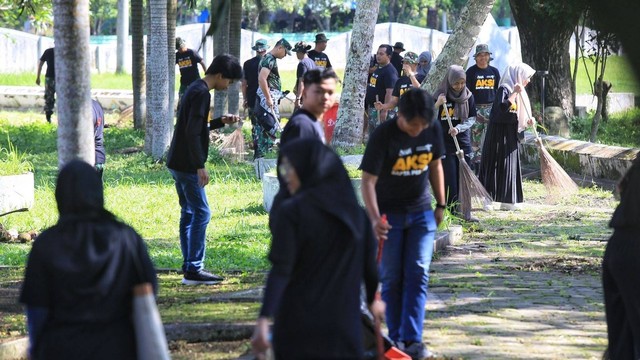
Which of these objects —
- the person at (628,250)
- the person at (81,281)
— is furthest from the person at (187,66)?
the person at (81,281)

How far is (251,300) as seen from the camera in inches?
322

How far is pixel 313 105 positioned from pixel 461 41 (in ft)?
28.0

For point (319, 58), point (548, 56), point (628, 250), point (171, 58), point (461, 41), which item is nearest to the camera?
point (628, 250)

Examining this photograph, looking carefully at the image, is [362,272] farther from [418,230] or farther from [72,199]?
[418,230]

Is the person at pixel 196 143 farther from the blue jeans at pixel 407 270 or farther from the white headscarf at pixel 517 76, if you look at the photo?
the white headscarf at pixel 517 76

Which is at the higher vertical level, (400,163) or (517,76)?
(517,76)

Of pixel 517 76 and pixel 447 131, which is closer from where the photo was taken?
pixel 447 131

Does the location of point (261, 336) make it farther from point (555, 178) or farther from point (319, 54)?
point (319, 54)

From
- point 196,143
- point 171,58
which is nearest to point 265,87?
point 171,58

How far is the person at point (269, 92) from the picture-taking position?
16328mm

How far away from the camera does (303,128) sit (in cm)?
611

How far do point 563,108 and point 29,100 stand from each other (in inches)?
616

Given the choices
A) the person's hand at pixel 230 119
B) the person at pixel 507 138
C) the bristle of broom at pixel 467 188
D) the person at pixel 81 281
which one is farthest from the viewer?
the person at pixel 507 138

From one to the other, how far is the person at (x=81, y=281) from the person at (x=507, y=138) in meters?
9.24
